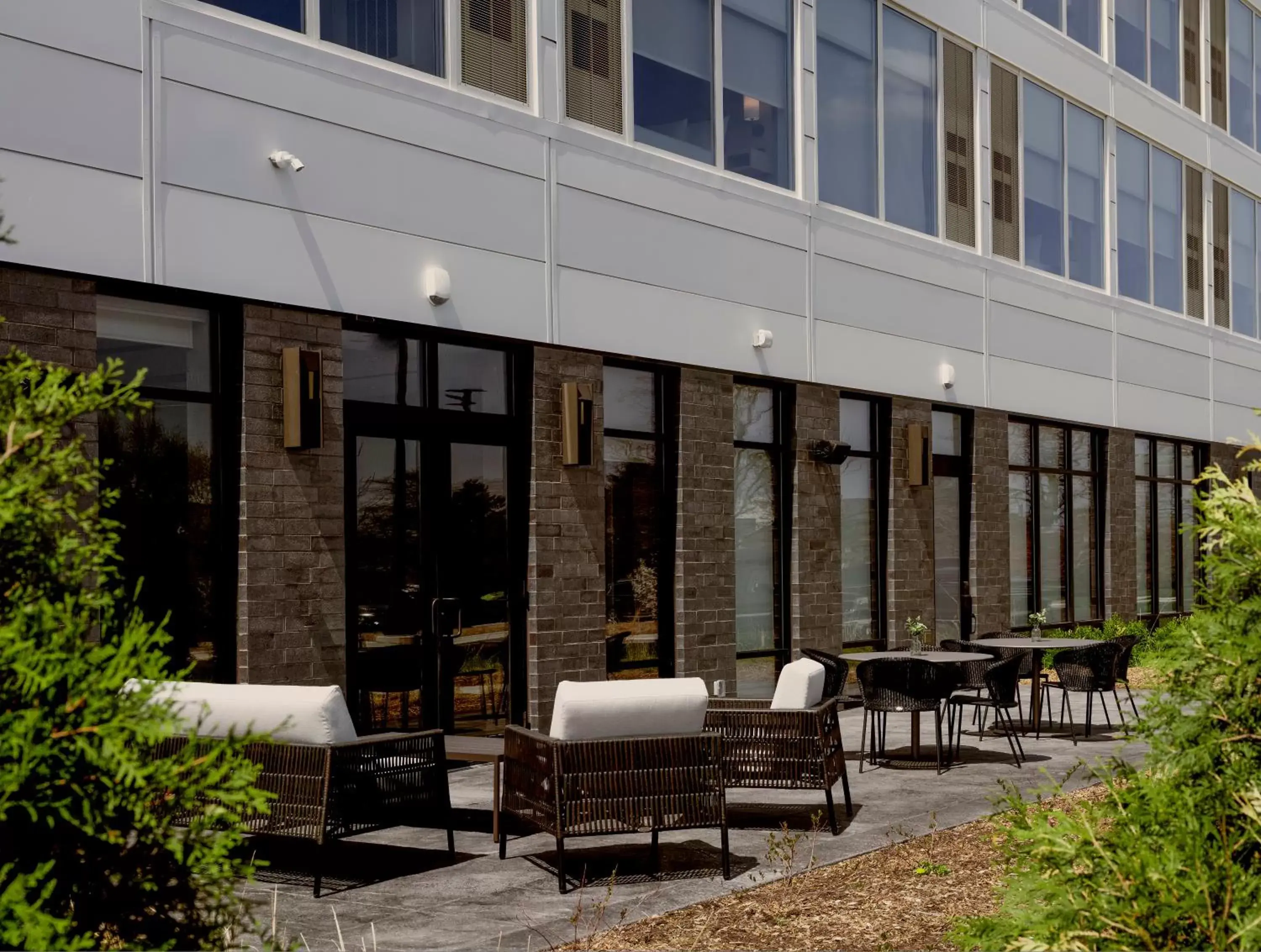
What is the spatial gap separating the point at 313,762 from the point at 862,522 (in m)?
10.1

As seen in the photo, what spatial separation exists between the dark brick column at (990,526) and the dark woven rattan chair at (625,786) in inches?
435

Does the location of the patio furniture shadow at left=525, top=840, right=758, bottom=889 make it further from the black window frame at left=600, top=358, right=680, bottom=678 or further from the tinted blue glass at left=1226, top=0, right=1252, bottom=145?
the tinted blue glass at left=1226, top=0, right=1252, bottom=145

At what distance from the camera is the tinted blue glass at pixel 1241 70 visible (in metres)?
26.0

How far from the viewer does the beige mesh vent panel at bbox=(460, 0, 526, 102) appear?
37.2 ft

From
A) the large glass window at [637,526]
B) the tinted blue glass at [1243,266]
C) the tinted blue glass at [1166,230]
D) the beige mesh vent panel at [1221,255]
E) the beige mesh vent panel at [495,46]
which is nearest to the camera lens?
the beige mesh vent panel at [495,46]

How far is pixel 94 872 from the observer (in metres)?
2.75

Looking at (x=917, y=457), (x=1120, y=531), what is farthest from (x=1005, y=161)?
(x=1120, y=531)

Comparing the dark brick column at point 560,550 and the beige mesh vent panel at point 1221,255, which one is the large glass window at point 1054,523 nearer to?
the beige mesh vent panel at point 1221,255

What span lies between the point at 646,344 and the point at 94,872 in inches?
409

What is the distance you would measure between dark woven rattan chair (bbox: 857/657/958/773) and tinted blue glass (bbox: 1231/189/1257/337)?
1748 cm

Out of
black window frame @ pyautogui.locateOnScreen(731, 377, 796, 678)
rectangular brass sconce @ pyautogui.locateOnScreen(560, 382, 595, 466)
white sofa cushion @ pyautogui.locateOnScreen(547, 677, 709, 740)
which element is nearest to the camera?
white sofa cushion @ pyautogui.locateOnScreen(547, 677, 709, 740)

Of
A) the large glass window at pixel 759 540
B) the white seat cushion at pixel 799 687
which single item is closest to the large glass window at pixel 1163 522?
the large glass window at pixel 759 540

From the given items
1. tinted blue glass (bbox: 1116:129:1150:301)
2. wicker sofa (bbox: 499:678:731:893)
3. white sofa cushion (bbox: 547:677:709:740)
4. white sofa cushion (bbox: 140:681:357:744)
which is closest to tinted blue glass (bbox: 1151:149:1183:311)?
tinted blue glass (bbox: 1116:129:1150:301)

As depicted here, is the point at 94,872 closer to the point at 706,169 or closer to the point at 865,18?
the point at 706,169
